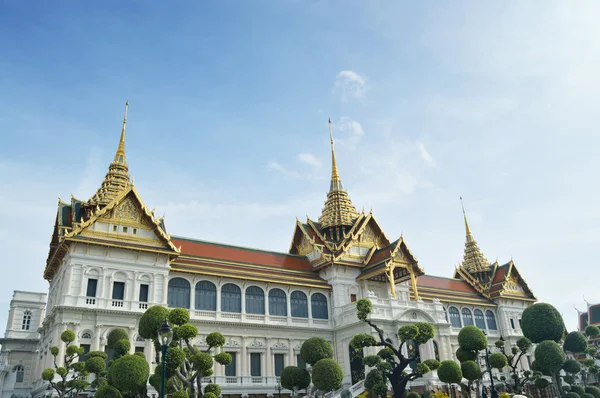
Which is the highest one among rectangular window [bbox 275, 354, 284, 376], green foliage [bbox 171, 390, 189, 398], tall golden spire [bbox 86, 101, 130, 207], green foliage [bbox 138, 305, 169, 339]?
tall golden spire [bbox 86, 101, 130, 207]

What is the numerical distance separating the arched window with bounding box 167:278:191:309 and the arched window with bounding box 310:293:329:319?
10.4 metres

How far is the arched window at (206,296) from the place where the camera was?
36147mm

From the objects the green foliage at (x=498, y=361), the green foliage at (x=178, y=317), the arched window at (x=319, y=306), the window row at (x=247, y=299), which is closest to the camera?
the green foliage at (x=178, y=317)

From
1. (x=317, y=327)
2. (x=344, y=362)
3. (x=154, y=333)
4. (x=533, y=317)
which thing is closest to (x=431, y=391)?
(x=344, y=362)

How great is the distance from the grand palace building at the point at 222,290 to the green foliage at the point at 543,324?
22.9 ft

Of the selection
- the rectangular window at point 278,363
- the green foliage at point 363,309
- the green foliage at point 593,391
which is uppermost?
the green foliage at point 363,309

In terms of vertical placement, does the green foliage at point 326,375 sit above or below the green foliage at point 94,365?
below

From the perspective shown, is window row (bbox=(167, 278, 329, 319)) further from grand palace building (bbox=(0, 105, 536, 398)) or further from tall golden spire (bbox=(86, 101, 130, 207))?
tall golden spire (bbox=(86, 101, 130, 207))

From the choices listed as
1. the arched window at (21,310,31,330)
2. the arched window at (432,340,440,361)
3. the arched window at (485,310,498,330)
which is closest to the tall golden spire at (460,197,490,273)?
the arched window at (485,310,498,330)

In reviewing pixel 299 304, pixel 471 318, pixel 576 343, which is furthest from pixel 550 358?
pixel 299 304

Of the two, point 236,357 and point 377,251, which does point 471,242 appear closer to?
point 377,251

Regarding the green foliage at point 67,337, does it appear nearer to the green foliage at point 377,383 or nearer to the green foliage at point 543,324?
the green foliage at point 377,383

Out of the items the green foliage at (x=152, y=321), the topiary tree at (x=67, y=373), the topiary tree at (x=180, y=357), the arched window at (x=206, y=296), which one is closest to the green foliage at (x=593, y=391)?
the arched window at (x=206, y=296)

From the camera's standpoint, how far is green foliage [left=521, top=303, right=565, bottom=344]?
44.7 meters
